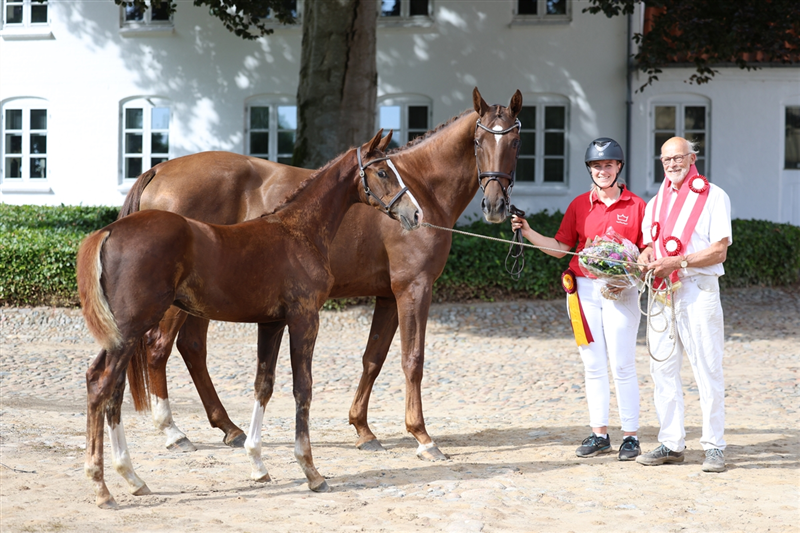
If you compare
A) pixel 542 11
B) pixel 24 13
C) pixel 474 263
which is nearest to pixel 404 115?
pixel 542 11

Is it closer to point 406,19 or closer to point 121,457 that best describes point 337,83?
point 406,19

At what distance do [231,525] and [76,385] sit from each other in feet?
15.2

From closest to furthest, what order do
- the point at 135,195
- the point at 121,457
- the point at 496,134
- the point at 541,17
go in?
1. the point at 121,457
2. the point at 496,134
3. the point at 135,195
4. the point at 541,17

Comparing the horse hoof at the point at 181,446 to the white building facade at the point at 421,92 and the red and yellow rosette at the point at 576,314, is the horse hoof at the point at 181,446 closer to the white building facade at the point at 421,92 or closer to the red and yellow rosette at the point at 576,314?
the red and yellow rosette at the point at 576,314

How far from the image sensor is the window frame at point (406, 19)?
54.9 feet

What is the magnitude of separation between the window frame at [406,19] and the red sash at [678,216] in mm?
12569

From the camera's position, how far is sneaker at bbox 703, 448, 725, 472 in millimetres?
4895

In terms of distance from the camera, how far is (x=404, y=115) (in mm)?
17078

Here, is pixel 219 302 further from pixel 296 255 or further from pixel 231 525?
pixel 231 525

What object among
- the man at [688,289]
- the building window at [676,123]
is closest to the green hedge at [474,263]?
the building window at [676,123]

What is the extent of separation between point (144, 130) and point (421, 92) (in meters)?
6.29

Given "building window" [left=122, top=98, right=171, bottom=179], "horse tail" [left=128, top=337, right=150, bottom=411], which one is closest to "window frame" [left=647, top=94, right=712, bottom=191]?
"building window" [left=122, top=98, right=171, bottom=179]

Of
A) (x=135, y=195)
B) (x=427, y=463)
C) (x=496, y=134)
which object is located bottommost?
(x=427, y=463)

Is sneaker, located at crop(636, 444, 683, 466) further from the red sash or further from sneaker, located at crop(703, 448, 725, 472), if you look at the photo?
the red sash
